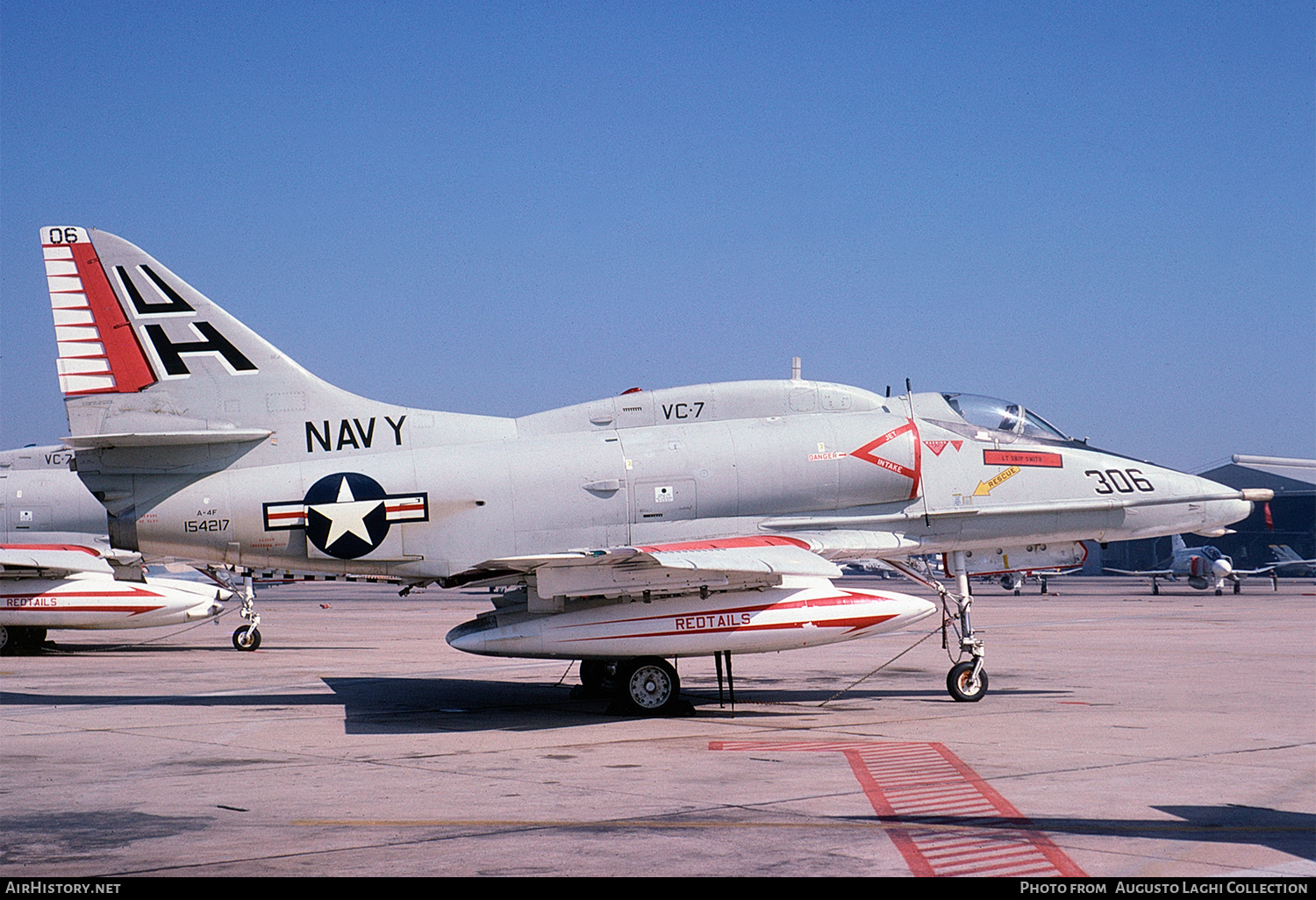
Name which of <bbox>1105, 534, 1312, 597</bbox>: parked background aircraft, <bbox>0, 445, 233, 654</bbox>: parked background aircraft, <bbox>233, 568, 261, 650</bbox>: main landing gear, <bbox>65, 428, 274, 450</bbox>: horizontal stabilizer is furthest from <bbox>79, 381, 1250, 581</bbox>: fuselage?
<bbox>1105, 534, 1312, 597</bbox>: parked background aircraft

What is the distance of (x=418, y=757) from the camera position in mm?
10836

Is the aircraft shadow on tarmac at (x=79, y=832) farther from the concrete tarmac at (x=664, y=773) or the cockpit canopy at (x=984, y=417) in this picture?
the cockpit canopy at (x=984, y=417)

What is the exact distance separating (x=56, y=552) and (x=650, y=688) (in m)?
15.3

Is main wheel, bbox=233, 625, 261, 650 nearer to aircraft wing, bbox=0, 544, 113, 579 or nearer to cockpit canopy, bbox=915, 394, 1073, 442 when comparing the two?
aircraft wing, bbox=0, 544, 113, 579

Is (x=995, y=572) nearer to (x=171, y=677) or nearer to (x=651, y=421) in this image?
(x=651, y=421)

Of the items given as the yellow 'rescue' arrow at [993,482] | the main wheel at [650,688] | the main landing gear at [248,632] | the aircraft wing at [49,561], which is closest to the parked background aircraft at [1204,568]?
the main landing gear at [248,632]

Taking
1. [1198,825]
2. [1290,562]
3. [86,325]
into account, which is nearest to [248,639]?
[86,325]

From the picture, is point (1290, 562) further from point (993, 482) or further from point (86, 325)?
point (86, 325)

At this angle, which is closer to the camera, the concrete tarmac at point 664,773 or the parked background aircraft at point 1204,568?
the concrete tarmac at point 664,773

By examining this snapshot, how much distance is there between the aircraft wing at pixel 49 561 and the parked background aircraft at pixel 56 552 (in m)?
0.02

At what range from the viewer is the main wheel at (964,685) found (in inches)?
571

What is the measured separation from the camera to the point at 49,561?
76.8ft

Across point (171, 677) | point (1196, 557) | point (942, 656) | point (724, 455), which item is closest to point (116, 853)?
point (724, 455)
